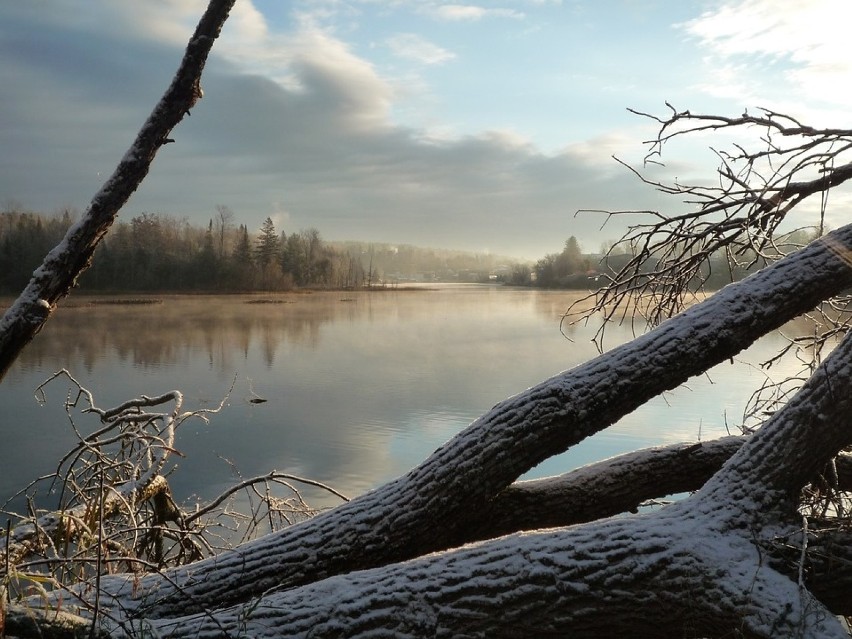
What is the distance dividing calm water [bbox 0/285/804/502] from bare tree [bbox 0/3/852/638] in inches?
43.0

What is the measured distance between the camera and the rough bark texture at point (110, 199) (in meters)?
2.70

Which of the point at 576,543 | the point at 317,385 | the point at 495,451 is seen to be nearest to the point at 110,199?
the point at 495,451

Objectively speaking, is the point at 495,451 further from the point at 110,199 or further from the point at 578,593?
the point at 110,199

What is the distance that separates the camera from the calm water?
8.30m

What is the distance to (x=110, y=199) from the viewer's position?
8.91 ft

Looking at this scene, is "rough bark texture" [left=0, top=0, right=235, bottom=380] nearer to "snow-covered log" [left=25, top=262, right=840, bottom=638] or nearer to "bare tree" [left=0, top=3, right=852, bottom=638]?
"bare tree" [left=0, top=3, right=852, bottom=638]

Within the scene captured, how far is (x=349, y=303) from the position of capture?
137 ft

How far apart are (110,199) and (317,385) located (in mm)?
13570

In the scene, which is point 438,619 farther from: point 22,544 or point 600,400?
point 22,544

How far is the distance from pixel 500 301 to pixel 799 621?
42086mm

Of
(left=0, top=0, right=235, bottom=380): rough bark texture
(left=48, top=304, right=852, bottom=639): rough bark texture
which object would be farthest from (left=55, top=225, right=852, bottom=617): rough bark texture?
(left=0, top=0, right=235, bottom=380): rough bark texture

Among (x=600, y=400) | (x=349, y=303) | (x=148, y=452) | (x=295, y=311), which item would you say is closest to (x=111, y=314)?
(x=295, y=311)

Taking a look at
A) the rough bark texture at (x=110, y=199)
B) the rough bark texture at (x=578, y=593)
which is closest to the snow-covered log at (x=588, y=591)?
the rough bark texture at (x=578, y=593)

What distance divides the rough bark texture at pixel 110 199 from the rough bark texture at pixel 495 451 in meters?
1.12
